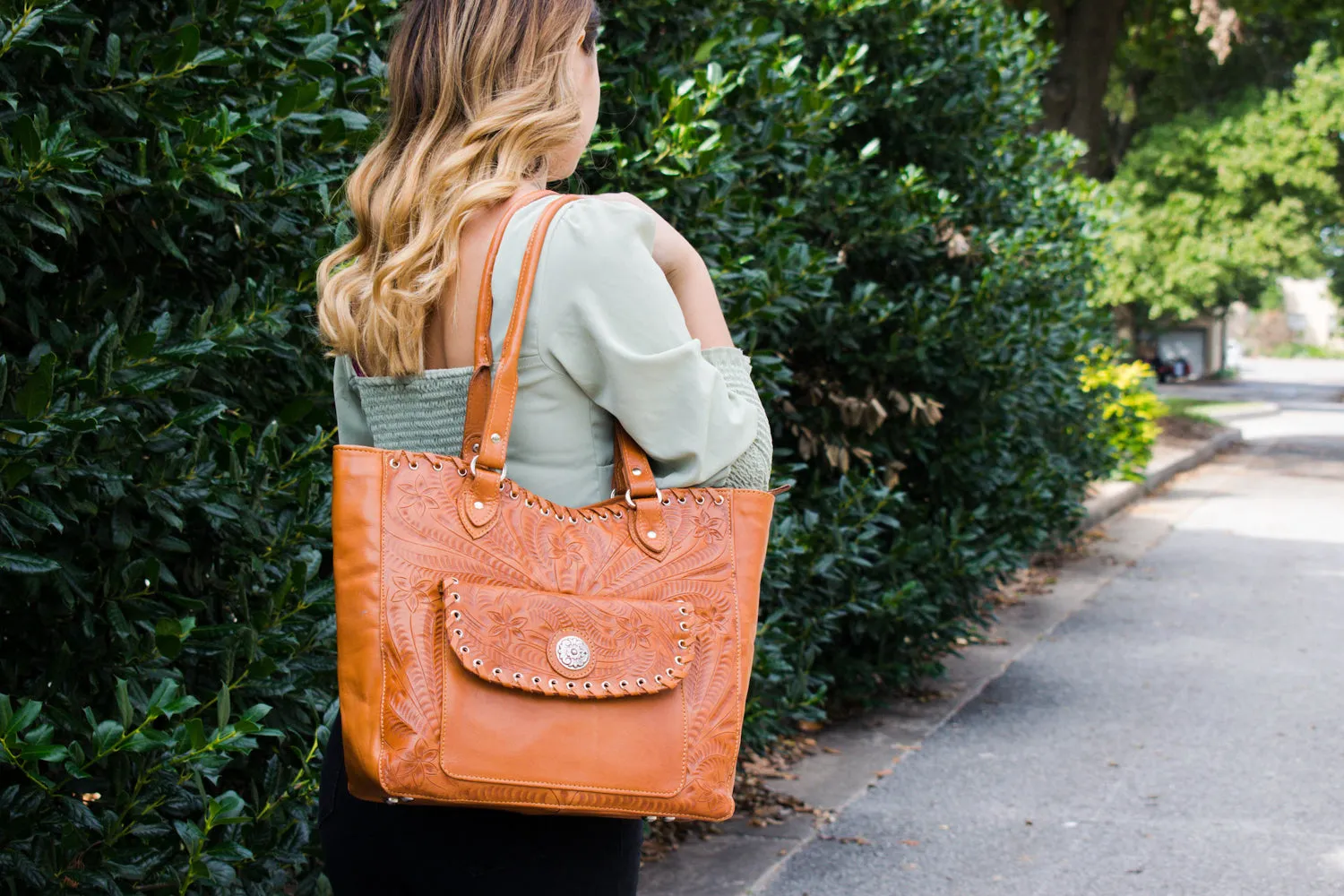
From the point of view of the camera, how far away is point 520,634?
5.12ft

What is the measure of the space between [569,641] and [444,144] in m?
0.63

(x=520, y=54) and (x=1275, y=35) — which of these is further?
(x=1275, y=35)

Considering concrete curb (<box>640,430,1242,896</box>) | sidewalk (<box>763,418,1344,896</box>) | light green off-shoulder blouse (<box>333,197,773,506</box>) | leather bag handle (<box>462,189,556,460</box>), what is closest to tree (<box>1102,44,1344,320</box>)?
concrete curb (<box>640,430,1242,896</box>)

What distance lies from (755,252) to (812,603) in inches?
53.9

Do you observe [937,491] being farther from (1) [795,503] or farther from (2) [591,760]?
(2) [591,760]

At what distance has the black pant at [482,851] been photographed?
166 centimetres

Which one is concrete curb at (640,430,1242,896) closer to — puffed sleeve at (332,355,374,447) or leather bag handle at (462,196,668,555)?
puffed sleeve at (332,355,374,447)

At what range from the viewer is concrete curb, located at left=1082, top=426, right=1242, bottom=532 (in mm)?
11502

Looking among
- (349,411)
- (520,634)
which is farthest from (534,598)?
(349,411)

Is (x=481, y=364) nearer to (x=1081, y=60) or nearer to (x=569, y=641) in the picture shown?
(x=569, y=641)

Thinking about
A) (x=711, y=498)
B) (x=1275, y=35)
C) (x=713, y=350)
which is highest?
(x=1275, y=35)

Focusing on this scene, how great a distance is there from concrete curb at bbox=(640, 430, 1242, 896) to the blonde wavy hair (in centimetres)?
259

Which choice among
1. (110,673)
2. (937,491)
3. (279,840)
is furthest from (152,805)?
(937,491)

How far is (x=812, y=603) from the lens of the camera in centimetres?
493
